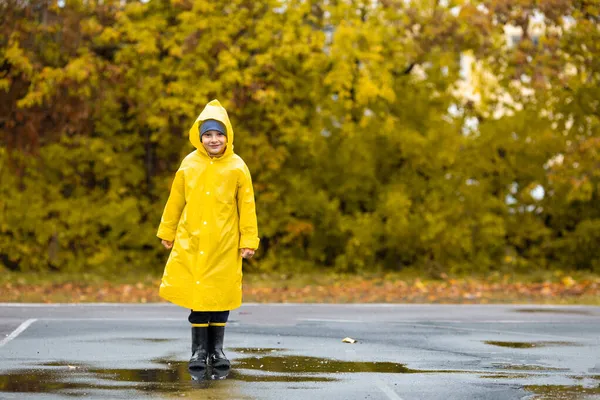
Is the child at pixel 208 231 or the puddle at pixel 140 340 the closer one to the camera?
the child at pixel 208 231

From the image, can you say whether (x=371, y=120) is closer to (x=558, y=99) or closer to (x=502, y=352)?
(x=558, y=99)

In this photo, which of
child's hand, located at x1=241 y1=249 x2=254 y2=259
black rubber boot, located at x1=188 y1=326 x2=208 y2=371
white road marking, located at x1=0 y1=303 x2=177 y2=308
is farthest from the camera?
white road marking, located at x1=0 y1=303 x2=177 y2=308

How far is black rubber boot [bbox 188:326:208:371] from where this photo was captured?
938cm

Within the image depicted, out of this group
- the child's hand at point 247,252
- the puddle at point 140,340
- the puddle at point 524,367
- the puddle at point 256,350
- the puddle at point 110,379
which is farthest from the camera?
the puddle at point 140,340

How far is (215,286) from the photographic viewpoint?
9.43 metres

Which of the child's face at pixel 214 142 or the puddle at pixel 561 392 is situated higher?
the child's face at pixel 214 142

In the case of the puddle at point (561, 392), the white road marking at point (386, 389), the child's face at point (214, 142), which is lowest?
the white road marking at point (386, 389)

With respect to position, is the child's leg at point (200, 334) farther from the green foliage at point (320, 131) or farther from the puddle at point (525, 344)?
the green foliage at point (320, 131)

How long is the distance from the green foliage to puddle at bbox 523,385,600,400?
663 inches


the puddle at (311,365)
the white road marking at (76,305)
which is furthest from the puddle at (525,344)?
the white road marking at (76,305)

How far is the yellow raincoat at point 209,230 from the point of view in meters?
9.42

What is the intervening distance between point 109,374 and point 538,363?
10.9 feet

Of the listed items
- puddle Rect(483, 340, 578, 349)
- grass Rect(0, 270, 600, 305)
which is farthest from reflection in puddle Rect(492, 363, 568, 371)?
grass Rect(0, 270, 600, 305)

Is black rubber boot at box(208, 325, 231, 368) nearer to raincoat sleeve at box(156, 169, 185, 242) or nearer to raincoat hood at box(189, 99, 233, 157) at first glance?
raincoat sleeve at box(156, 169, 185, 242)
